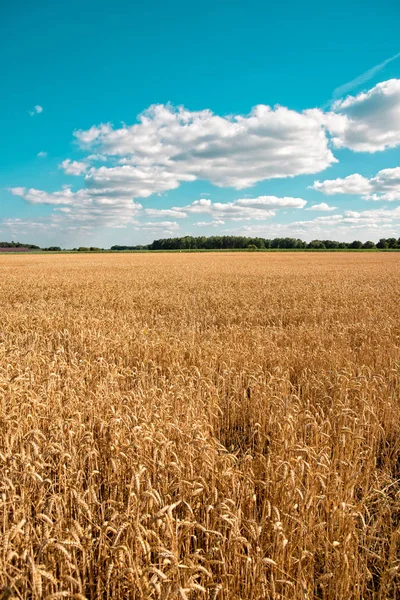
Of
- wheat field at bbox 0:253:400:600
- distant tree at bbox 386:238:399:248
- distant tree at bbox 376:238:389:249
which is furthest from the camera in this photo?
distant tree at bbox 386:238:399:248

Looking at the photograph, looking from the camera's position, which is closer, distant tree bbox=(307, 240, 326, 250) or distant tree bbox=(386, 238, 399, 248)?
distant tree bbox=(386, 238, 399, 248)

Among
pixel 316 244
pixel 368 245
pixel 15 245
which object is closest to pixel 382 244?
pixel 368 245

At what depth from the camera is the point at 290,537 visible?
9.52ft

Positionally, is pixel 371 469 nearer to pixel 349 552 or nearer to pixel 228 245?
pixel 349 552

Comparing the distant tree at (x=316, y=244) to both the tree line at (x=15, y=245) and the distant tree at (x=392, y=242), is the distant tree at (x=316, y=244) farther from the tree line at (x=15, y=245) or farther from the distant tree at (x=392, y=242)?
the tree line at (x=15, y=245)

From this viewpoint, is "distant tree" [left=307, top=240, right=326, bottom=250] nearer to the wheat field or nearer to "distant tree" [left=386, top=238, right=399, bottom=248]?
"distant tree" [left=386, top=238, right=399, bottom=248]

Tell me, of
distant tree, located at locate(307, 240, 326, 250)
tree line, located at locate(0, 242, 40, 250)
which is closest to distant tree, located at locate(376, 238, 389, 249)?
distant tree, located at locate(307, 240, 326, 250)

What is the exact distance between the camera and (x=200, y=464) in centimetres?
379

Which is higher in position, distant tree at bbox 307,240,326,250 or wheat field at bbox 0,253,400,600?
distant tree at bbox 307,240,326,250

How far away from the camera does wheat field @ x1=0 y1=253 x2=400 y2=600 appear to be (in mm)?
2574

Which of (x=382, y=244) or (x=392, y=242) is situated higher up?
(x=392, y=242)

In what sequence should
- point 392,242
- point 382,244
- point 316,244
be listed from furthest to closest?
1. point 316,244
2. point 392,242
3. point 382,244

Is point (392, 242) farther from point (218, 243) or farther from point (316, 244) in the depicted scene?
point (218, 243)

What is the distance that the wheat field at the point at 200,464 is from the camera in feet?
8.45
